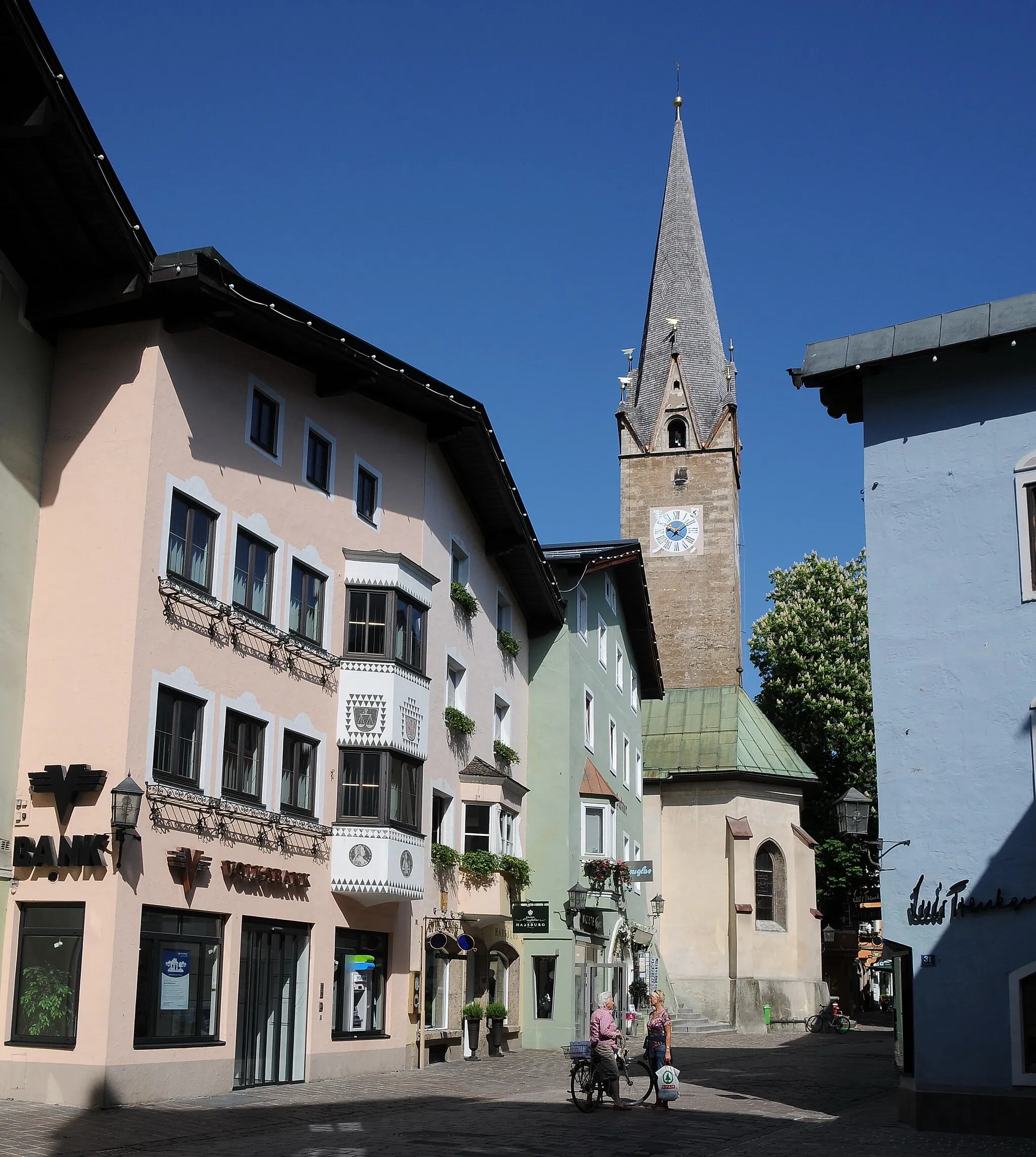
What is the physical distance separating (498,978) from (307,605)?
38.7 feet

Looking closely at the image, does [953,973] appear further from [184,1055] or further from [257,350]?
[257,350]

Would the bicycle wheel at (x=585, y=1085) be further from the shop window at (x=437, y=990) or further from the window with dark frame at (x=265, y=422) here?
the window with dark frame at (x=265, y=422)

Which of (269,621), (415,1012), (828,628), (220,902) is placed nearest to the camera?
(220,902)

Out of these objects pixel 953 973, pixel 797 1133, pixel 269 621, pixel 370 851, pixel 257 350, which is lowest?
pixel 797 1133

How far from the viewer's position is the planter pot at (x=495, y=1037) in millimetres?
29781

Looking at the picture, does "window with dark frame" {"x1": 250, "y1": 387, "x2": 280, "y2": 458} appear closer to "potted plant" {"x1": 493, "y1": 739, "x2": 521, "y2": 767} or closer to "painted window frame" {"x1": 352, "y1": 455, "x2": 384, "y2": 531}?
"painted window frame" {"x1": 352, "y1": 455, "x2": 384, "y2": 531}

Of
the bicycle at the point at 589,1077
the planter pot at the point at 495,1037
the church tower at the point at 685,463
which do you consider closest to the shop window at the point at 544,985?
the planter pot at the point at 495,1037

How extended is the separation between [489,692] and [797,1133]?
15948 millimetres

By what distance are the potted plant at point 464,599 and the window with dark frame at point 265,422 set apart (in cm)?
693

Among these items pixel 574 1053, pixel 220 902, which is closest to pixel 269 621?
pixel 220 902

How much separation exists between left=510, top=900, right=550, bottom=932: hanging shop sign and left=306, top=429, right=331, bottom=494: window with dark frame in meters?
11.5

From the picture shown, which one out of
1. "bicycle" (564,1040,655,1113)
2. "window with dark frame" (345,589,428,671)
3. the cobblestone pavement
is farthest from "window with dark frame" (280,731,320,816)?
"bicycle" (564,1040,655,1113)

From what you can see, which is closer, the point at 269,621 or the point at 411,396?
the point at 269,621

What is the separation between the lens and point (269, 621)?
73.4 ft
